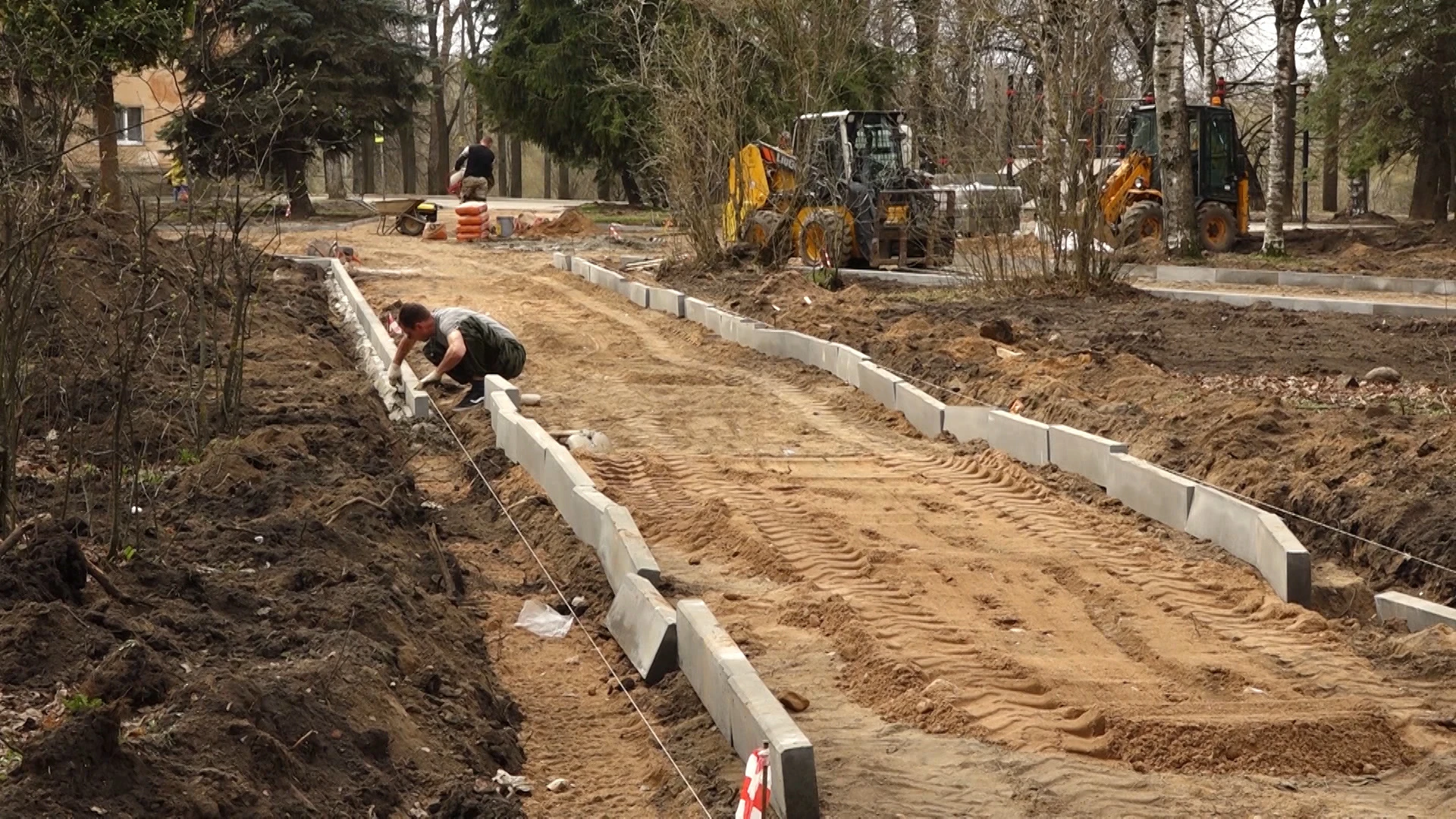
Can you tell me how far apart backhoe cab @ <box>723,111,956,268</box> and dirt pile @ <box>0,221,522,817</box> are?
13.5 meters

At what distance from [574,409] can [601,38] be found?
25239 mm

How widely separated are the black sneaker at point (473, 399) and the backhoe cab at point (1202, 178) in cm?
1517

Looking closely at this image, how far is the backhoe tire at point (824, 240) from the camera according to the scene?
1992 cm

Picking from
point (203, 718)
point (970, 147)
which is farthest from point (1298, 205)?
point (203, 718)

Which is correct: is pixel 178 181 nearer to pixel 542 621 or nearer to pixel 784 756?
pixel 542 621

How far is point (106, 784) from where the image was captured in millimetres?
4027

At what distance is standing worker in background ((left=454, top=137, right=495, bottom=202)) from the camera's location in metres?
31.6

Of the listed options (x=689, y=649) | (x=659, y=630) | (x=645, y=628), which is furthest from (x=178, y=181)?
(x=689, y=649)

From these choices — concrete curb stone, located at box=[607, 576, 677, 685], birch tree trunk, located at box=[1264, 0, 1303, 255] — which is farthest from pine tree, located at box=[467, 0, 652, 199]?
concrete curb stone, located at box=[607, 576, 677, 685]

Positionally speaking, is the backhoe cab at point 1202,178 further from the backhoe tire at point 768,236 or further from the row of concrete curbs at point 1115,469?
the row of concrete curbs at point 1115,469

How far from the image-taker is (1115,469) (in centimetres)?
938

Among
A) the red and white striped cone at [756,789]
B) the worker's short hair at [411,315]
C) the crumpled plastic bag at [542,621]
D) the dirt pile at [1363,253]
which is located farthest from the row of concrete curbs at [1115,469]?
the dirt pile at [1363,253]

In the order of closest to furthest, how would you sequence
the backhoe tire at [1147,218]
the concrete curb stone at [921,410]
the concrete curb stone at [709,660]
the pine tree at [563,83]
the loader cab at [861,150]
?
the concrete curb stone at [709,660] < the concrete curb stone at [921,410] < the loader cab at [861,150] < the backhoe tire at [1147,218] < the pine tree at [563,83]

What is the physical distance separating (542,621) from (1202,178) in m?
20.9
